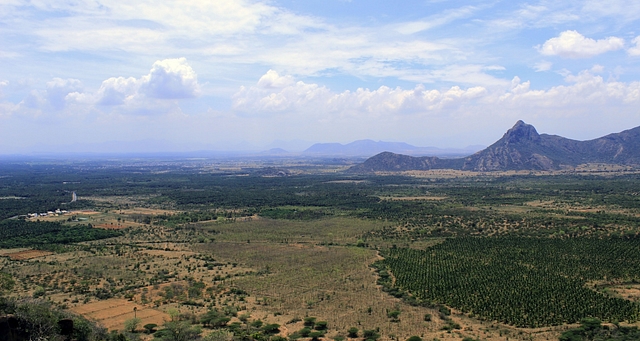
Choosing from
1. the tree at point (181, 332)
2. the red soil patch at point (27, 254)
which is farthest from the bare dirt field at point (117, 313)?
the red soil patch at point (27, 254)

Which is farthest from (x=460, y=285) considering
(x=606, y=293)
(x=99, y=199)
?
(x=99, y=199)

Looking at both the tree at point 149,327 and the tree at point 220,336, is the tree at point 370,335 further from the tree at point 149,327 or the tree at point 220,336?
the tree at point 149,327

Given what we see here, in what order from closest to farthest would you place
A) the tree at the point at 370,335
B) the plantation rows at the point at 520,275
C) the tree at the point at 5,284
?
the tree at the point at 370,335, the plantation rows at the point at 520,275, the tree at the point at 5,284

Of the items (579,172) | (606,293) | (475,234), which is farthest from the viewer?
(579,172)

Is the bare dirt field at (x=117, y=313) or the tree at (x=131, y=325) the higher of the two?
the tree at (x=131, y=325)

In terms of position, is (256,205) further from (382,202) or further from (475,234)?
(475,234)

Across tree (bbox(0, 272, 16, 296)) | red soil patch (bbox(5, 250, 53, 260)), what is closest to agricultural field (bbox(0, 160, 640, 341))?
tree (bbox(0, 272, 16, 296))
